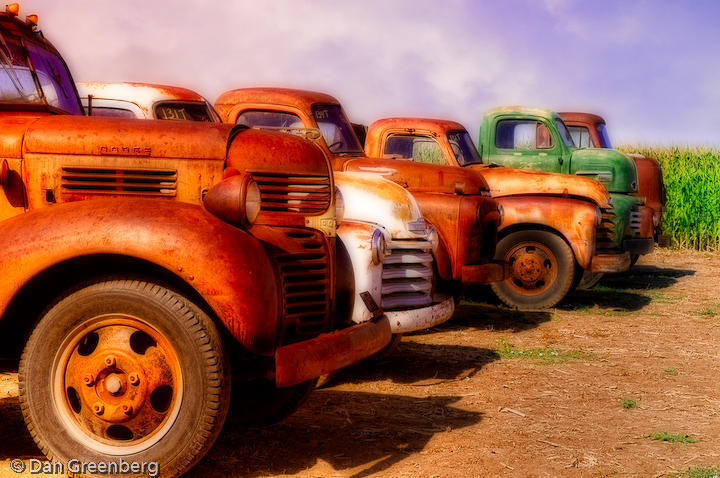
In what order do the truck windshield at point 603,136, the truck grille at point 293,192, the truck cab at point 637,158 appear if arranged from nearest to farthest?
the truck grille at point 293,192
the truck cab at point 637,158
the truck windshield at point 603,136

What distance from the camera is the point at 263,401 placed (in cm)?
507

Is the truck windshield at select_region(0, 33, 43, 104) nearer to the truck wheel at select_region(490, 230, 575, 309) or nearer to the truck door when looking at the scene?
the truck wheel at select_region(490, 230, 575, 309)

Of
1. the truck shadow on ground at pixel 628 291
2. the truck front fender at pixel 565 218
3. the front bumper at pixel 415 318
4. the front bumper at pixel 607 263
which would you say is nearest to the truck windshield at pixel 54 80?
the front bumper at pixel 415 318

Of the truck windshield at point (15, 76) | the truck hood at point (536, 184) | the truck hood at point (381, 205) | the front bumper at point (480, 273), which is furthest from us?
the truck hood at point (536, 184)

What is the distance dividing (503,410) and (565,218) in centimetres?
501

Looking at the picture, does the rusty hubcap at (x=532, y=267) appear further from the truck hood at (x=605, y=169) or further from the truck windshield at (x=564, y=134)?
the truck windshield at (x=564, y=134)

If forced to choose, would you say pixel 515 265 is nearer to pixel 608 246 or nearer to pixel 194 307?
pixel 608 246

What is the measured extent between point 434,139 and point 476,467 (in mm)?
6210

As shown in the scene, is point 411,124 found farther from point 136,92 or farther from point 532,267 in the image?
point 136,92

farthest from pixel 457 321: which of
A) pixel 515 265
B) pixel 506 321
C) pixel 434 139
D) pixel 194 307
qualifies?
pixel 194 307

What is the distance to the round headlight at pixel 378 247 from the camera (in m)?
5.44

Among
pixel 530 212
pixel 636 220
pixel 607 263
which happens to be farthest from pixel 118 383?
pixel 636 220

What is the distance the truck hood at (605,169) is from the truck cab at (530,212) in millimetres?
1532

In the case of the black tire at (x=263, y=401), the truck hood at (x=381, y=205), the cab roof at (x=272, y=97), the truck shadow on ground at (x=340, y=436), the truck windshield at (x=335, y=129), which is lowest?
the truck shadow on ground at (x=340, y=436)
